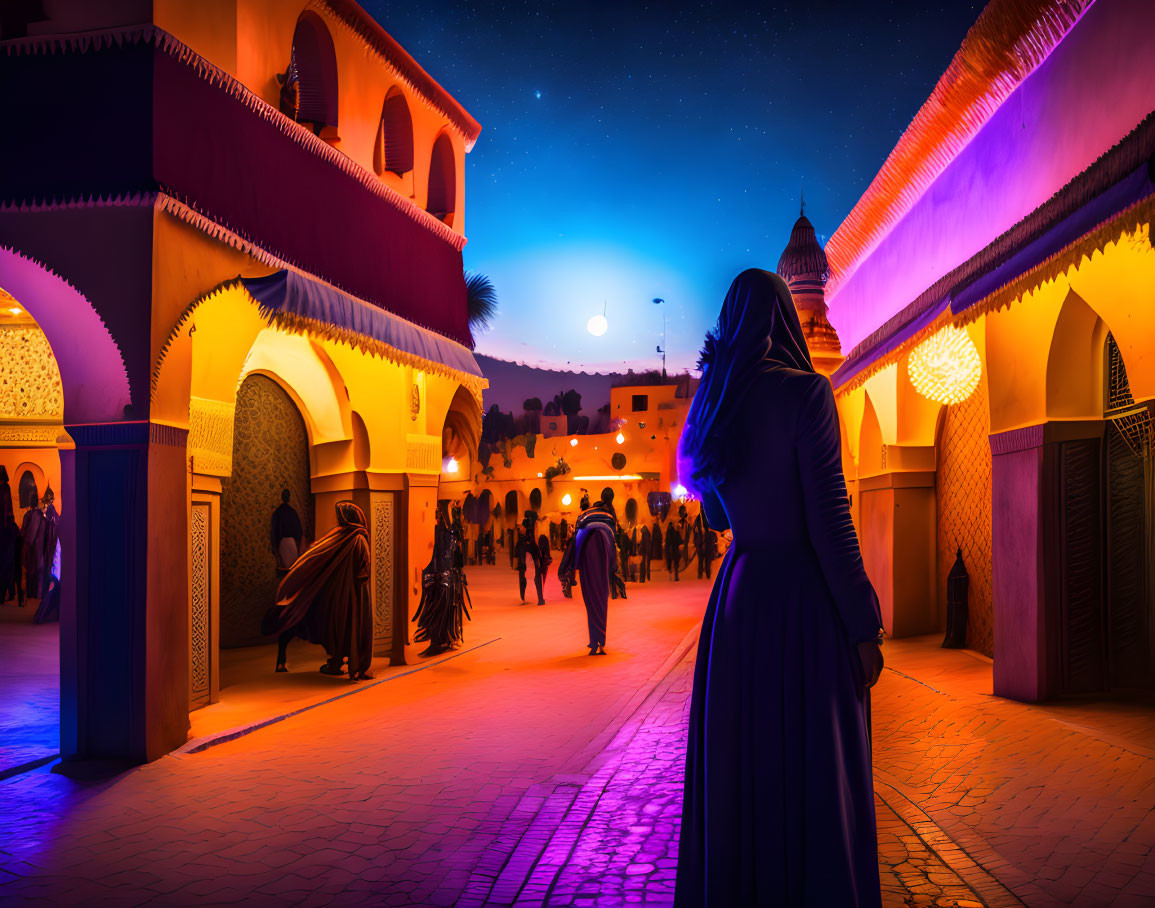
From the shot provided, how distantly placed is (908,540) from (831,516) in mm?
10364

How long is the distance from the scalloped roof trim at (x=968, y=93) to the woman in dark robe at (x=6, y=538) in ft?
48.7

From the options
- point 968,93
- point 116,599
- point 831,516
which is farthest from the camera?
point 968,93

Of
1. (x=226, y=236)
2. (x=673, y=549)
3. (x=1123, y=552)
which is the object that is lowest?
(x=673, y=549)

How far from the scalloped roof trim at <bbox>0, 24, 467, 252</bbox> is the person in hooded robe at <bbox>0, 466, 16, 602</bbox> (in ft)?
32.8

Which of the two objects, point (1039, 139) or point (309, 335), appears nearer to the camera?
point (1039, 139)

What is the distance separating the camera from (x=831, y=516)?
2744 mm

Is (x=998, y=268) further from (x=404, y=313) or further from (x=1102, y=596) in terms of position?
(x=404, y=313)

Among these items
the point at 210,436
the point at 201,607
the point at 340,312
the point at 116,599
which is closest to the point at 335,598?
the point at 201,607

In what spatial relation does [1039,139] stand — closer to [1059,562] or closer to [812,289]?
[1059,562]

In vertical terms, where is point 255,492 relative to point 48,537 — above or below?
above

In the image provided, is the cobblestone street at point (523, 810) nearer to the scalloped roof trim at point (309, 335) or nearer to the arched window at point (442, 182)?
the scalloped roof trim at point (309, 335)

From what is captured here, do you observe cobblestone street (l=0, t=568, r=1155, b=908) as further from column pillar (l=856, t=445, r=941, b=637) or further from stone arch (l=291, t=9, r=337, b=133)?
stone arch (l=291, t=9, r=337, b=133)

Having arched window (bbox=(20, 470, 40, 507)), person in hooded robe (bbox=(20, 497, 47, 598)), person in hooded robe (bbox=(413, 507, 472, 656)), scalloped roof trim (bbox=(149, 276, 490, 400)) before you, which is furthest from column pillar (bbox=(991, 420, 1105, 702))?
arched window (bbox=(20, 470, 40, 507))

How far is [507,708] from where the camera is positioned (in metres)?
8.00
